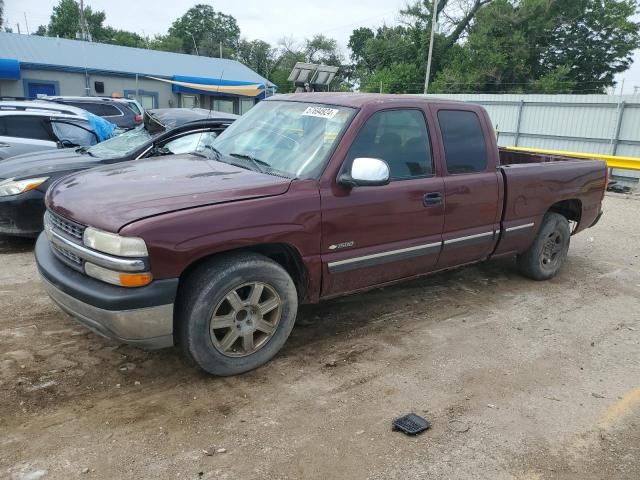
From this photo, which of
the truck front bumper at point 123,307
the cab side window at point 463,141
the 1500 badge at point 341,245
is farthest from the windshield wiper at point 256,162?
the cab side window at point 463,141

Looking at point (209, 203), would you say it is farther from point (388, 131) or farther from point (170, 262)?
point (388, 131)

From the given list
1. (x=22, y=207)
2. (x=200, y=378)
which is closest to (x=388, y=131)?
(x=200, y=378)

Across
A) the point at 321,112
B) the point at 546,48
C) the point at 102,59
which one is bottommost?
the point at 321,112

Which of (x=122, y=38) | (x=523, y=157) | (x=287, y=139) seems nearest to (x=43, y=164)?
(x=287, y=139)

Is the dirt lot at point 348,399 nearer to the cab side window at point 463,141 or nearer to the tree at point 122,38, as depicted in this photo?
the cab side window at point 463,141

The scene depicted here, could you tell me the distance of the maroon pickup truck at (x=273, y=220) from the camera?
3.05 metres

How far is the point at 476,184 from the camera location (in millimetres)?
4590

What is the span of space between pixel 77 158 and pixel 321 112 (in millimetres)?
3589

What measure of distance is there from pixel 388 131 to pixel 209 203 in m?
1.62

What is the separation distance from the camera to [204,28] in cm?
8431

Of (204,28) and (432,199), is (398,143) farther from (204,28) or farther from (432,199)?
(204,28)

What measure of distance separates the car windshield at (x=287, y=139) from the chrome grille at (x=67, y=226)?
4.16ft

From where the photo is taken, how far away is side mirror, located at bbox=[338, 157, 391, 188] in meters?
3.57

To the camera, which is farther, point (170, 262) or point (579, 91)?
point (579, 91)
